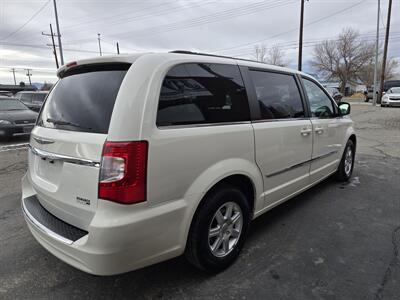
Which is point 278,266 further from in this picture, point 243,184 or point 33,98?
point 33,98

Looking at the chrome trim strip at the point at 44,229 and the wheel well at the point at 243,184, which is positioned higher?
the wheel well at the point at 243,184

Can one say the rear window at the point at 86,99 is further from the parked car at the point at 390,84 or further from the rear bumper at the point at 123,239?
the parked car at the point at 390,84

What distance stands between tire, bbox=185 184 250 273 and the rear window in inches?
38.6

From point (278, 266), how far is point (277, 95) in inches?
66.7

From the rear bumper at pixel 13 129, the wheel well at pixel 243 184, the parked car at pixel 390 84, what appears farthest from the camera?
the parked car at pixel 390 84

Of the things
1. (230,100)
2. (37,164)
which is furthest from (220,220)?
(37,164)

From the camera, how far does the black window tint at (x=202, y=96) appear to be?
2.08 m

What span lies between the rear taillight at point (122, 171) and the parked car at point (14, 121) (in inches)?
334

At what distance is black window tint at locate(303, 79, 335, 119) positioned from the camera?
147 inches

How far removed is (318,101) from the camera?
3.94 m

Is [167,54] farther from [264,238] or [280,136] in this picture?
[264,238]

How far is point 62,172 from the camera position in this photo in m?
2.12

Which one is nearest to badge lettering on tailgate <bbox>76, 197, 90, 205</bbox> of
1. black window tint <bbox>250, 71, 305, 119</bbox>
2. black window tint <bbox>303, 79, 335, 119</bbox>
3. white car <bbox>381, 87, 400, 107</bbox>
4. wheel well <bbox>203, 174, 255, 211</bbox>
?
wheel well <bbox>203, 174, 255, 211</bbox>

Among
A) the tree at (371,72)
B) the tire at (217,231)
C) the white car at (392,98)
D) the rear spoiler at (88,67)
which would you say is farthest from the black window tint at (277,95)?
the tree at (371,72)
